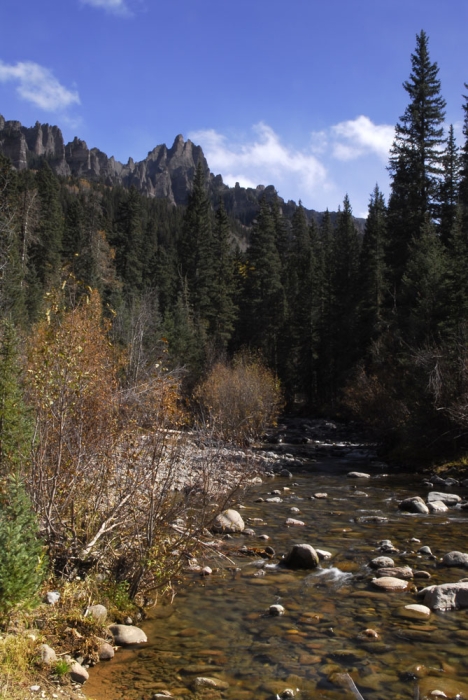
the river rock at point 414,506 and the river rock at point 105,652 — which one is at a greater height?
the river rock at point 105,652

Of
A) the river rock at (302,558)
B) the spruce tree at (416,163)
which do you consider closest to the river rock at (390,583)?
the river rock at (302,558)

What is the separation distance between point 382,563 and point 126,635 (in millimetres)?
4666

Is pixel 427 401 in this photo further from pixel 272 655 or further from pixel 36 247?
pixel 36 247

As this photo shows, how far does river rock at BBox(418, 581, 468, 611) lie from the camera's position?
7.55 meters

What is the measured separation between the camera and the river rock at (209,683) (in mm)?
5539

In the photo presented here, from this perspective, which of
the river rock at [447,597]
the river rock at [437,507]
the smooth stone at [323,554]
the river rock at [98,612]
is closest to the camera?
A: the river rock at [98,612]

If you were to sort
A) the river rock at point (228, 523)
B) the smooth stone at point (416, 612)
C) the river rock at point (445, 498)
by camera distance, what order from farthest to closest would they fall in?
the river rock at point (445, 498) < the river rock at point (228, 523) < the smooth stone at point (416, 612)

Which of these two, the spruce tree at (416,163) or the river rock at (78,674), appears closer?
the river rock at (78,674)

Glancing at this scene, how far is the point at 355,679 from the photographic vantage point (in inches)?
226

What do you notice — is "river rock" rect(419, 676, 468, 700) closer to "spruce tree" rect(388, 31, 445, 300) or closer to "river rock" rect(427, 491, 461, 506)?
"river rock" rect(427, 491, 461, 506)

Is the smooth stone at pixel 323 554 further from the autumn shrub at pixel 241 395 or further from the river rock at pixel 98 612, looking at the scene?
the autumn shrub at pixel 241 395

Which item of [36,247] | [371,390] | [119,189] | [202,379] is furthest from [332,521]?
[119,189]

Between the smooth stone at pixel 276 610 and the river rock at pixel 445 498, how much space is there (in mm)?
7960

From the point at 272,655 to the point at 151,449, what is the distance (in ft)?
9.59
